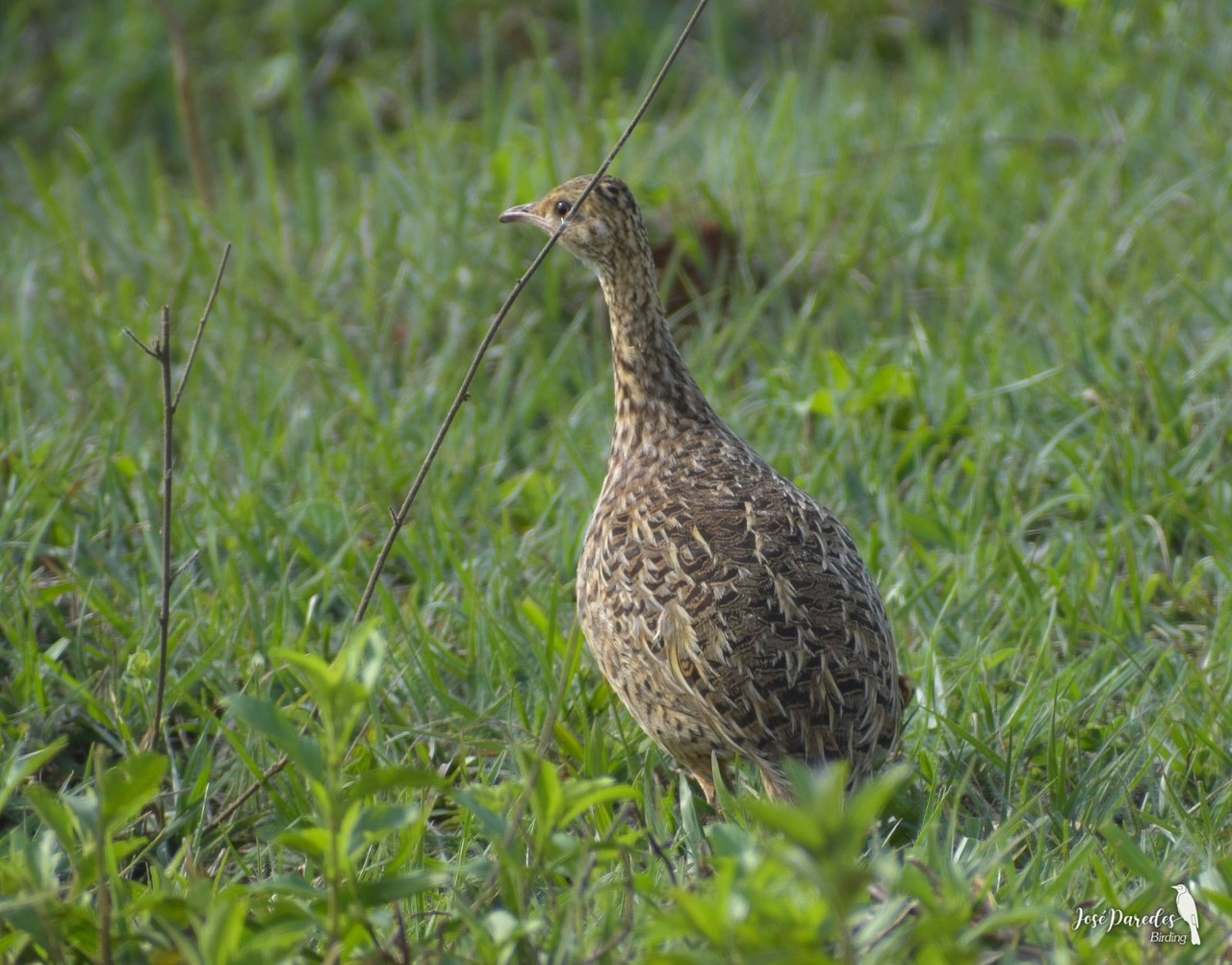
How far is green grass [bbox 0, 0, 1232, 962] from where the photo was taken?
2.47m

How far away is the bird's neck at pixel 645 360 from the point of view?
4.22m

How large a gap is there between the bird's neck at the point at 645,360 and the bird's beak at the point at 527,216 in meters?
0.33

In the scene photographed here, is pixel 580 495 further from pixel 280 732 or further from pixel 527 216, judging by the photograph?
pixel 280 732

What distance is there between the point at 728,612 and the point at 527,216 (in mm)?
1805

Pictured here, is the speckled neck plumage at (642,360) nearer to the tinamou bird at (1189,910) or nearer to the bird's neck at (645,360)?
the bird's neck at (645,360)

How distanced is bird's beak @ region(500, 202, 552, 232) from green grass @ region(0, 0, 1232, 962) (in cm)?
86

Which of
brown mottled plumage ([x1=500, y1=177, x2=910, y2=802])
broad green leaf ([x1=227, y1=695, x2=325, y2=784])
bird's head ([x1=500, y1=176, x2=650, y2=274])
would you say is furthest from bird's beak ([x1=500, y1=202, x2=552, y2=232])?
broad green leaf ([x1=227, y1=695, x2=325, y2=784])

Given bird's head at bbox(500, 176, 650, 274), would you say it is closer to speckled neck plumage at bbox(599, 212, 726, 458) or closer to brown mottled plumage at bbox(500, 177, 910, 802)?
speckled neck plumage at bbox(599, 212, 726, 458)

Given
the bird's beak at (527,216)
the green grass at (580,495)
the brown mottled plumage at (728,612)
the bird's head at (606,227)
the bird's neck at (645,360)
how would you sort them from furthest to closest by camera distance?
the bird's beak at (527,216) < the bird's head at (606,227) < the bird's neck at (645,360) < the brown mottled plumage at (728,612) < the green grass at (580,495)

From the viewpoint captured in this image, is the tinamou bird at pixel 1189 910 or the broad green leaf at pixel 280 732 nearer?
the broad green leaf at pixel 280 732

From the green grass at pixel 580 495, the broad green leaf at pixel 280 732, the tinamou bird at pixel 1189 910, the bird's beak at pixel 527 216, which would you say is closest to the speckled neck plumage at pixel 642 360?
the bird's beak at pixel 527 216

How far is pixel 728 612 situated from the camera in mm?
3391

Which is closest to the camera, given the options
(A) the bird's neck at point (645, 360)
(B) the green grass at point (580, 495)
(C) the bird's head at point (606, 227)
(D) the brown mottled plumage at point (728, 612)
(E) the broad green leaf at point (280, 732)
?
A: (E) the broad green leaf at point (280, 732)

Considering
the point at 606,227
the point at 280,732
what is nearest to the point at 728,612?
the point at 280,732
